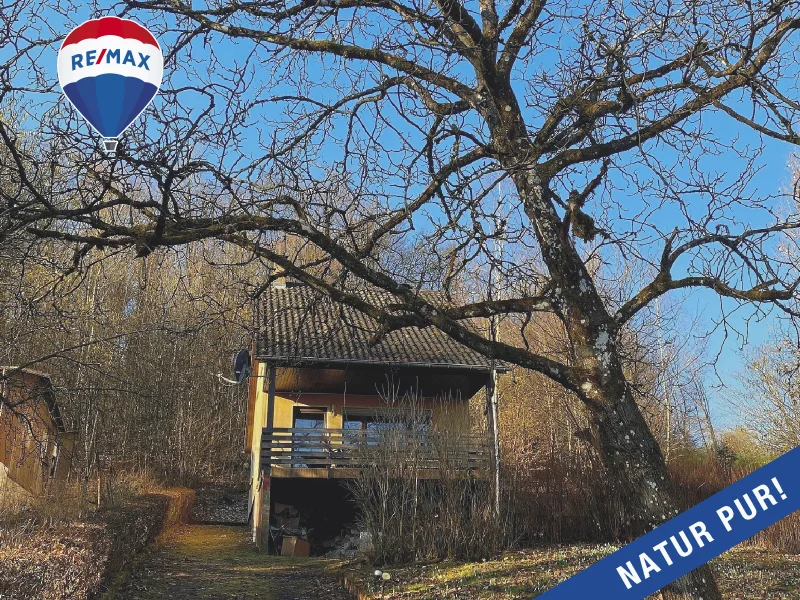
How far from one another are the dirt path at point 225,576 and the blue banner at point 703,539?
7.00 meters

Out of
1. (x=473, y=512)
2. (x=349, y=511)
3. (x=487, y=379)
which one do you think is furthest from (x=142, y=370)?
(x=473, y=512)

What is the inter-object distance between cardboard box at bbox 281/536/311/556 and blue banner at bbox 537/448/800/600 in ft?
39.4

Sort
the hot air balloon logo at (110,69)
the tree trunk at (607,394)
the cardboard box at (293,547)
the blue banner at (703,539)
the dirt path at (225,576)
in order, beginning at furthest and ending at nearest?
the cardboard box at (293,547) → the dirt path at (225,576) → the hot air balloon logo at (110,69) → the tree trunk at (607,394) → the blue banner at (703,539)

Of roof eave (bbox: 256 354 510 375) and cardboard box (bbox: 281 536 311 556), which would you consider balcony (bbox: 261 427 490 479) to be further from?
roof eave (bbox: 256 354 510 375)

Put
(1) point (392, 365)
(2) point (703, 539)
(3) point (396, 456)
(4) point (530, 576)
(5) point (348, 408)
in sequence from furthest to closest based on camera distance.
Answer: (5) point (348, 408)
(1) point (392, 365)
(3) point (396, 456)
(4) point (530, 576)
(2) point (703, 539)

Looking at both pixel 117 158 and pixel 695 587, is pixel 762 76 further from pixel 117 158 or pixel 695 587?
pixel 117 158

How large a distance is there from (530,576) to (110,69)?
7.26 metres

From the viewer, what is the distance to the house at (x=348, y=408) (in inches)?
498

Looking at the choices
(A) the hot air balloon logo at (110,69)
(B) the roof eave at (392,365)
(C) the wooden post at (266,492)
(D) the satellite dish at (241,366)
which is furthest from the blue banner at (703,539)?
(D) the satellite dish at (241,366)

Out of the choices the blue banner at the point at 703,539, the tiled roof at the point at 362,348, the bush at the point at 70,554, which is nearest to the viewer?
the blue banner at the point at 703,539

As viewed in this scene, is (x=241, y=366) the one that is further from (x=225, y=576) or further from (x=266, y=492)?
(x=225, y=576)

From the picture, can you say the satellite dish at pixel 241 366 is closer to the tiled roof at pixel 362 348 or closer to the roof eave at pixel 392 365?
the tiled roof at pixel 362 348

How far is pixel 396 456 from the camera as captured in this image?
12.0m

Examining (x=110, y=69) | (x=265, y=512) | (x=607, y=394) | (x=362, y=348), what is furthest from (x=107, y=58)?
(x=265, y=512)
